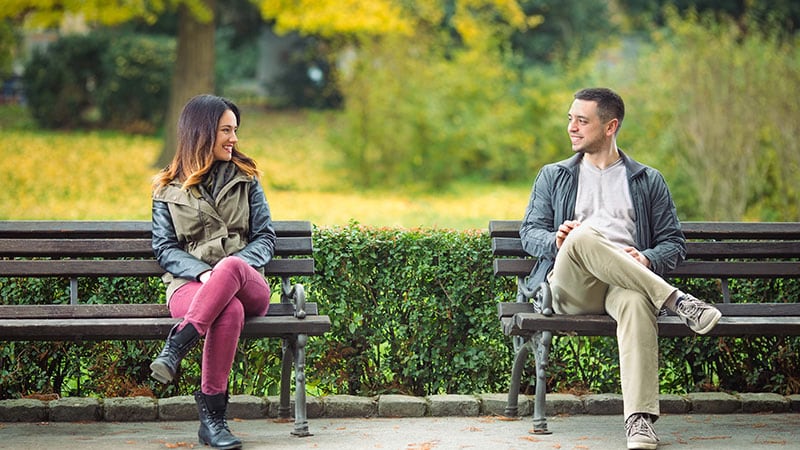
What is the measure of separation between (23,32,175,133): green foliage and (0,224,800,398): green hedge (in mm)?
20863

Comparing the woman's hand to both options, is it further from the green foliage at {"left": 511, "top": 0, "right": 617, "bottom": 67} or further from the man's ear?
the green foliage at {"left": 511, "top": 0, "right": 617, "bottom": 67}

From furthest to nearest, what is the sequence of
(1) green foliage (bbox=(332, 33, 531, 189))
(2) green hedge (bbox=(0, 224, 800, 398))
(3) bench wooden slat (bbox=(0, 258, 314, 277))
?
(1) green foliage (bbox=(332, 33, 531, 189)), (2) green hedge (bbox=(0, 224, 800, 398)), (3) bench wooden slat (bbox=(0, 258, 314, 277))

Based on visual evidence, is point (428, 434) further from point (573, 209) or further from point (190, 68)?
point (190, 68)

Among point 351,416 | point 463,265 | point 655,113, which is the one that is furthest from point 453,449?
point 655,113

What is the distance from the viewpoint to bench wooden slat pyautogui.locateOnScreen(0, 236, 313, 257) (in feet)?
18.5

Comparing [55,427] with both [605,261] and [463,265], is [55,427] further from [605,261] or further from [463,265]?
[605,261]

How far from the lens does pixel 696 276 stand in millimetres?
5938

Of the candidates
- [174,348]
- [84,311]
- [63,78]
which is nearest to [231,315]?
[174,348]

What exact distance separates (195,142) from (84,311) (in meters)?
0.93

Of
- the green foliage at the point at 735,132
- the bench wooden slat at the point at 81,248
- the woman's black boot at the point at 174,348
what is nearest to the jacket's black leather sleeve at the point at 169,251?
the bench wooden slat at the point at 81,248

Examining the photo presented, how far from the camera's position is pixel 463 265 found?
6.10 m

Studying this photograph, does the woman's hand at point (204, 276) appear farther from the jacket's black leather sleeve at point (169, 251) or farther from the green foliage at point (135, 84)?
the green foliage at point (135, 84)

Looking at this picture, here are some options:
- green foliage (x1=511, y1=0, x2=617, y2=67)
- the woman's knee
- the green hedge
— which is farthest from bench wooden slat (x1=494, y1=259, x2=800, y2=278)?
green foliage (x1=511, y1=0, x2=617, y2=67)

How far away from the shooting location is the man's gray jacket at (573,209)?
5.68m
